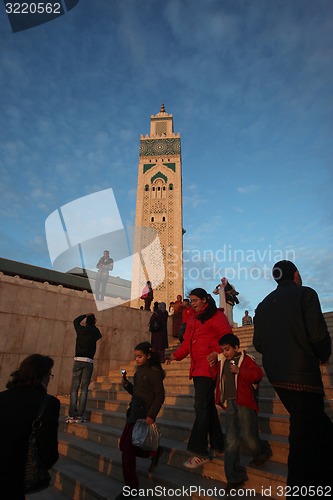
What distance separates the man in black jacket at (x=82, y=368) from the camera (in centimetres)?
514

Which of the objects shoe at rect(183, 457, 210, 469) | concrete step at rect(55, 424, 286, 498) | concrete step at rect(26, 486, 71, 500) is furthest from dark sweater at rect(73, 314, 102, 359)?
shoe at rect(183, 457, 210, 469)

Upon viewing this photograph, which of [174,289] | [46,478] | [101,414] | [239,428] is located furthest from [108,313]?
[174,289]

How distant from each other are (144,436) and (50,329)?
5291 mm

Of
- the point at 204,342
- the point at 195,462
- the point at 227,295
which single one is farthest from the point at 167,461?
the point at 227,295

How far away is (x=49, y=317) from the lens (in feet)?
24.5

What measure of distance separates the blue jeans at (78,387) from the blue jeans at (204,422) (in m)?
2.70

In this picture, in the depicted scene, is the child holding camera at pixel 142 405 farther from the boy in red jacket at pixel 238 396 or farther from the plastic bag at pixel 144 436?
the boy in red jacket at pixel 238 396

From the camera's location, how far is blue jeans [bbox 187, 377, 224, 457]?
2.98m

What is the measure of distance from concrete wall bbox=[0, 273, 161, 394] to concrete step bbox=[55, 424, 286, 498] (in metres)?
3.45

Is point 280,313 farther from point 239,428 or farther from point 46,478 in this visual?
point 46,478

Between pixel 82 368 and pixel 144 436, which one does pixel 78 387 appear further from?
pixel 144 436

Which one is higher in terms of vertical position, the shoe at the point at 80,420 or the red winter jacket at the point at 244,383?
the red winter jacket at the point at 244,383

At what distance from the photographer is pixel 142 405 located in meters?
3.03

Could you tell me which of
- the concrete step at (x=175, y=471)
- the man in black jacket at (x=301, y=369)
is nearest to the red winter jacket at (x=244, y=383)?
the concrete step at (x=175, y=471)
